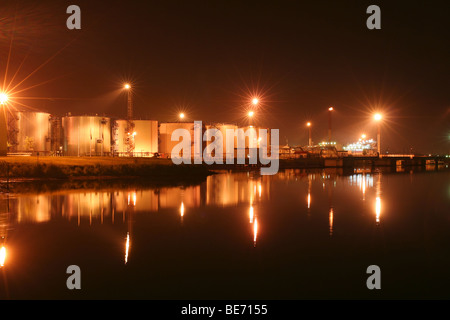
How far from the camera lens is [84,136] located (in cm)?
7138

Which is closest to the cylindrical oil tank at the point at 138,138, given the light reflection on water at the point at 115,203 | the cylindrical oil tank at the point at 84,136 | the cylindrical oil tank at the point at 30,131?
the cylindrical oil tank at the point at 84,136

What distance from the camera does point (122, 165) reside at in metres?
43.4

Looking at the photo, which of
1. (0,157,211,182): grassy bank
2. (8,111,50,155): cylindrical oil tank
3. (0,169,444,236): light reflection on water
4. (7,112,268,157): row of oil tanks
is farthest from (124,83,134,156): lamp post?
(0,169,444,236): light reflection on water

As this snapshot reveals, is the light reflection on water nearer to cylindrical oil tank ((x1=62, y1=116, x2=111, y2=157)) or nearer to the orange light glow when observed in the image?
the orange light glow

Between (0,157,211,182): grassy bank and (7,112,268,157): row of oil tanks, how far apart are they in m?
27.5

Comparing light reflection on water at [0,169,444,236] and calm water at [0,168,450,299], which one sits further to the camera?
light reflection on water at [0,169,444,236]

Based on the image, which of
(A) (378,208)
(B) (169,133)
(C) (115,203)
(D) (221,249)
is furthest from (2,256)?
(B) (169,133)

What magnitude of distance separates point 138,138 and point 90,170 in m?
35.5

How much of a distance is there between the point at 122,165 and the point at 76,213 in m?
23.9

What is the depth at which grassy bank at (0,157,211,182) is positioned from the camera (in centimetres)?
3706

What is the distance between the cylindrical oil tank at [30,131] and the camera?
68.0 metres

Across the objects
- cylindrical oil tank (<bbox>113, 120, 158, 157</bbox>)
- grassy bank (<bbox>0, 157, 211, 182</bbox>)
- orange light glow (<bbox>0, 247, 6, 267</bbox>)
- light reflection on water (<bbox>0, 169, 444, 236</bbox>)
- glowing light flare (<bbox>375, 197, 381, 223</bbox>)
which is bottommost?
glowing light flare (<bbox>375, 197, 381, 223</bbox>)
